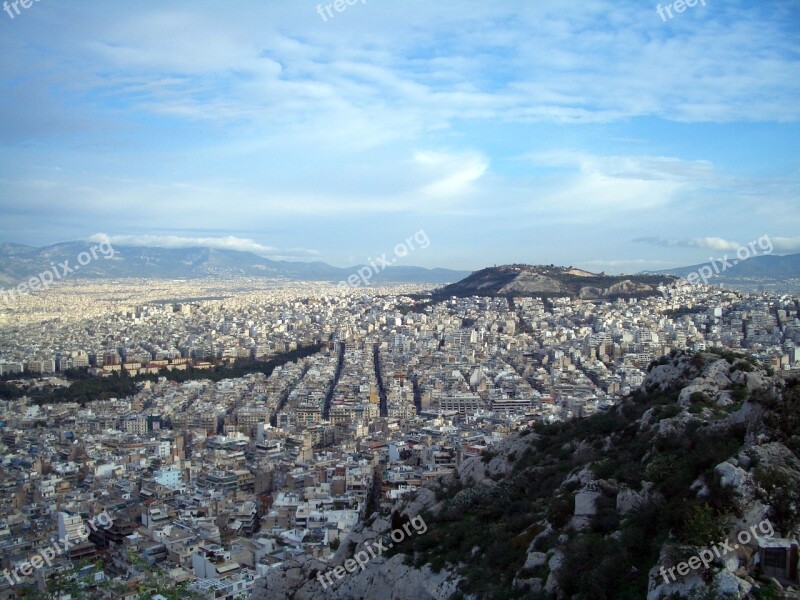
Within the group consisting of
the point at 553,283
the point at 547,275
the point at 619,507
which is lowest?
the point at 619,507

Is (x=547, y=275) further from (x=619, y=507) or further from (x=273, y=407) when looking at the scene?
(x=619, y=507)

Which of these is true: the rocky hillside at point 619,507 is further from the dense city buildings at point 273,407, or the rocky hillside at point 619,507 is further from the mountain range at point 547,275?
the mountain range at point 547,275

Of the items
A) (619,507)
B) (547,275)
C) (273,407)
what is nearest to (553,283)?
(547,275)

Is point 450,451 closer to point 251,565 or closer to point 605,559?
point 251,565

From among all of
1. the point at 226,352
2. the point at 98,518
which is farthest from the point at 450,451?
A: the point at 226,352

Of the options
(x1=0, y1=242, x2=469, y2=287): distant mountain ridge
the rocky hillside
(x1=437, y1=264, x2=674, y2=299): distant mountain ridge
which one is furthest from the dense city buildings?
(x1=0, y1=242, x2=469, y2=287): distant mountain ridge

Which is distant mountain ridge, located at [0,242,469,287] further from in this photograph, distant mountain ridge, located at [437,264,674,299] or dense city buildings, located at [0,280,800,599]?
dense city buildings, located at [0,280,800,599]
